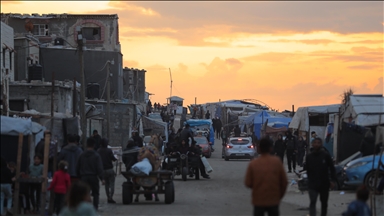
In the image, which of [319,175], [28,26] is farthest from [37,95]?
[319,175]

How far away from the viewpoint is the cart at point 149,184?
2044 centimetres

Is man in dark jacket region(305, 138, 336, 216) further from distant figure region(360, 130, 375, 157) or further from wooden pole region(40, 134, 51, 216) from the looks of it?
distant figure region(360, 130, 375, 157)

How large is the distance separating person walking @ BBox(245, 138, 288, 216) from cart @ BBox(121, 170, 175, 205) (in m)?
8.95

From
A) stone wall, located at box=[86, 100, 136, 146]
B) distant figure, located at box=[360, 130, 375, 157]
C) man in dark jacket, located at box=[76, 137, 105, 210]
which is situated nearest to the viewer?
man in dark jacket, located at box=[76, 137, 105, 210]

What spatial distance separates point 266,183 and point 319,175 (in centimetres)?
436

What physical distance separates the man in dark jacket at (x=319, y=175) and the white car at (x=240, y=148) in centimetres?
3023

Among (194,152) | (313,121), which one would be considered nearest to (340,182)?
(194,152)

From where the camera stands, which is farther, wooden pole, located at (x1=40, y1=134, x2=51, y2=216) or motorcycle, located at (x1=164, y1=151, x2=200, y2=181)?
motorcycle, located at (x1=164, y1=151, x2=200, y2=181)

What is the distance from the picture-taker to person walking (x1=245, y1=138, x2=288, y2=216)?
449 inches

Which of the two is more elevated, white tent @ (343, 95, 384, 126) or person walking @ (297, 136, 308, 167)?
white tent @ (343, 95, 384, 126)

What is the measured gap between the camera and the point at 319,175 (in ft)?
50.9

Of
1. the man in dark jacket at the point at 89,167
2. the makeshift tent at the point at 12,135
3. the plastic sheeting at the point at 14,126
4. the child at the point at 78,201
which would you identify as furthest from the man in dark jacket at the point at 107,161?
the child at the point at 78,201

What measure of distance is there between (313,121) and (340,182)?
62.2 ft

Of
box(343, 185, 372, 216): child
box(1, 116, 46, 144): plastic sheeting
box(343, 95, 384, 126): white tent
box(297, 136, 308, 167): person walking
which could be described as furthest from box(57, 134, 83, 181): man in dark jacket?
box(297, 136, 308, 167): person walking
